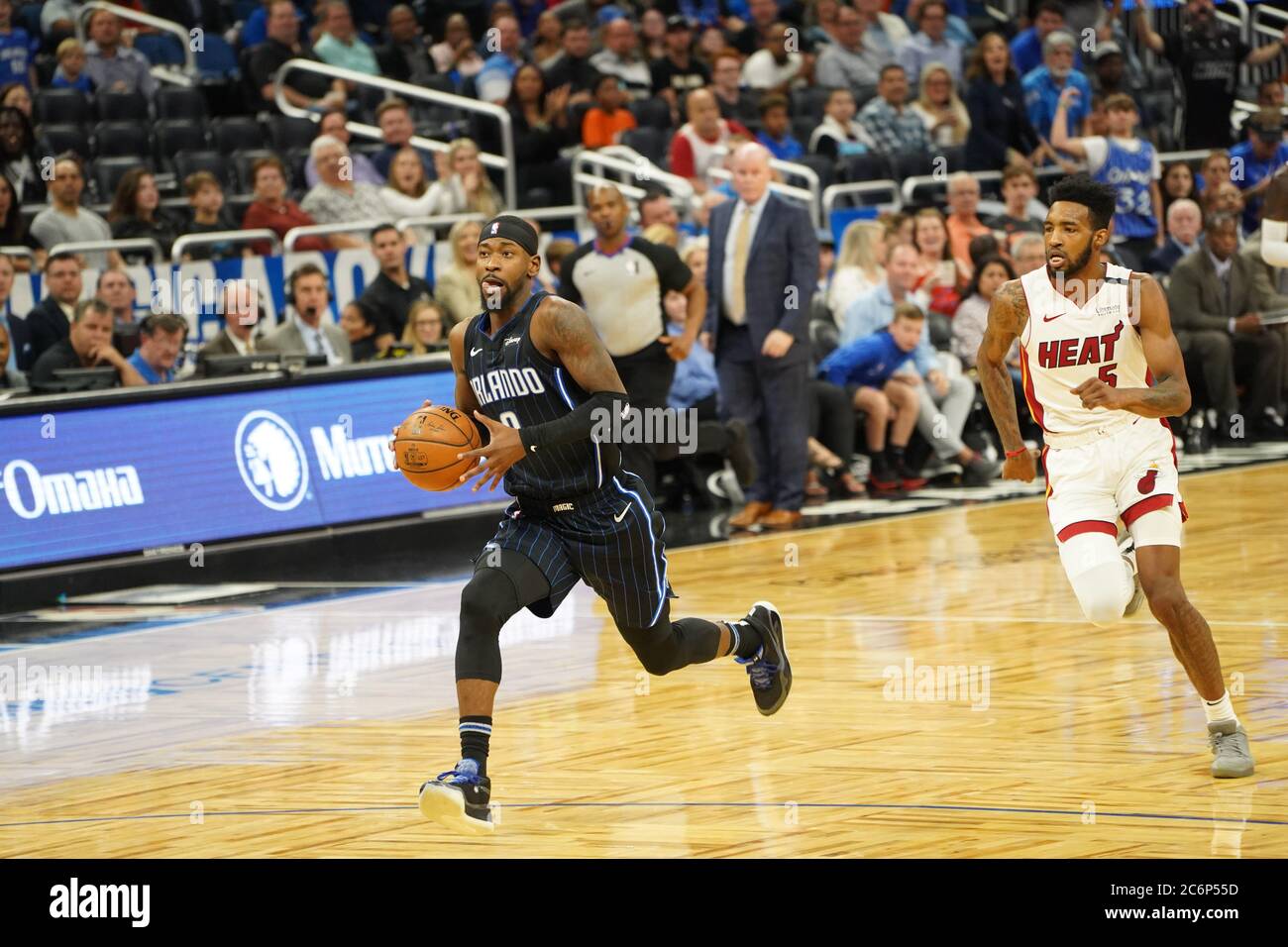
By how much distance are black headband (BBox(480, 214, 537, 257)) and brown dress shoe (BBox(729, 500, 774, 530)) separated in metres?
6.57

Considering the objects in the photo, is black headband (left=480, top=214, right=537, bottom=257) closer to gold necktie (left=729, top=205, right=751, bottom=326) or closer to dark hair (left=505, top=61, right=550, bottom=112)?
gold necktie (left=729, top=205, right=751, bottom=326)

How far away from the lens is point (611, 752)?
7.70 metres

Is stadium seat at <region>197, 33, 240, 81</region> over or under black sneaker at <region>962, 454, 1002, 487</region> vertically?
over

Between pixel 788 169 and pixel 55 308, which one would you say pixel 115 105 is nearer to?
pixel 55 308

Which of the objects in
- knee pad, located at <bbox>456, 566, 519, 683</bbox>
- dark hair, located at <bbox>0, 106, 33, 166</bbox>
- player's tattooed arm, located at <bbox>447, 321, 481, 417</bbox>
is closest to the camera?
knee pad, located at <bbox>456, 566, 519, 683</bbox>

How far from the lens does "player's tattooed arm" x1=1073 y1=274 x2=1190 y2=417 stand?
6.94 m

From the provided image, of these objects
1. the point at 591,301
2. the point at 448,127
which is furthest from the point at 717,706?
the point at 448,127

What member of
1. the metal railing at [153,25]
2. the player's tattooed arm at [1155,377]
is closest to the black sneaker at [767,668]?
the player's tattooed arm at [1155,377]

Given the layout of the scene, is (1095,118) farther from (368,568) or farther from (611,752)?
(611,752)

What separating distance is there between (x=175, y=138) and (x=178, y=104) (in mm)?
390

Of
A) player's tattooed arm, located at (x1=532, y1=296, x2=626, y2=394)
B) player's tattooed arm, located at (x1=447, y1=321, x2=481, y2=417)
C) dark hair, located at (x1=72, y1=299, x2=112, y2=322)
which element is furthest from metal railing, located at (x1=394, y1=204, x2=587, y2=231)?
player's tattooed arm, located at (x1=532, y1=296, x2=626, y2=394)

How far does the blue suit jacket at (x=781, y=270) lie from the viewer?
1307 centimetres

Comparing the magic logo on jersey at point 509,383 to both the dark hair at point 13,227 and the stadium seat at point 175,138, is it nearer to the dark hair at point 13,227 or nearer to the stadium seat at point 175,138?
the dark hair at point 13,227

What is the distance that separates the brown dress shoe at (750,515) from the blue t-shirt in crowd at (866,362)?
137 cm
